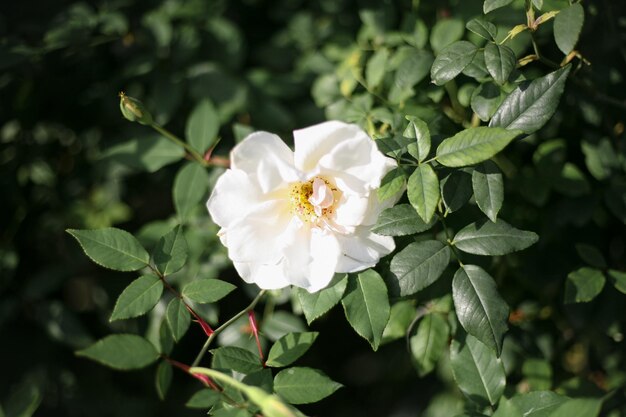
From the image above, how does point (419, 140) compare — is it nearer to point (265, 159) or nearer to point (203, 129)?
point (265, 159)

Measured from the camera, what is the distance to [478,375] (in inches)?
42.8

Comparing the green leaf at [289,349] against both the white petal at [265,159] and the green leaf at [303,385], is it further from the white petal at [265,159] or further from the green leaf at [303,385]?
the white petal at [265,159]

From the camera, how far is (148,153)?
1.38 metres

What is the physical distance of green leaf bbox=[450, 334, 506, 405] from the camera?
1.08 m

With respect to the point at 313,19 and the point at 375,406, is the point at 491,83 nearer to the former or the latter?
the point at 313,19

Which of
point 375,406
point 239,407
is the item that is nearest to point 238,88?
point 239,407

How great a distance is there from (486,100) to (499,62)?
3.3 inches

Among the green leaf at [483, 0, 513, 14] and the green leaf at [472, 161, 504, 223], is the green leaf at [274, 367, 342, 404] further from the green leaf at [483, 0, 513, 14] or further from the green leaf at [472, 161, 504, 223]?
the green leaf at [483, 0, 513, 14]

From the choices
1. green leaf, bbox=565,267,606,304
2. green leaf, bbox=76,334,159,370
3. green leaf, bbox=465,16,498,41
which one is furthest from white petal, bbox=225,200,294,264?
green leaf, bbox=565,267,606,304

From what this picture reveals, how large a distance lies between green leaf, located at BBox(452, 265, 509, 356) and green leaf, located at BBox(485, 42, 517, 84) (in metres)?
0.30

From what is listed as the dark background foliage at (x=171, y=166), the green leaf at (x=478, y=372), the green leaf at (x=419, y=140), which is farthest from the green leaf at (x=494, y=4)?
the green leaf at (x=478, y=372)

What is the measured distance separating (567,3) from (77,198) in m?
1.46

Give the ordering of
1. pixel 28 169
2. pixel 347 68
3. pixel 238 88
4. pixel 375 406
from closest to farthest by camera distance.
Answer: pixel 347 68 → pixel 238 88 → pixel 28 169 → pixel 375 406

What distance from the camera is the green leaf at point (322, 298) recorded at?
3.22ft
